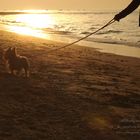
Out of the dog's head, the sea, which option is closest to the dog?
the dog's head

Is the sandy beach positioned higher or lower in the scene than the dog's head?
lower

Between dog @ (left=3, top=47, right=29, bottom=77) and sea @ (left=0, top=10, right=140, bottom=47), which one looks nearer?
dog @ (left=3, top=47, right=29, bottom=77)

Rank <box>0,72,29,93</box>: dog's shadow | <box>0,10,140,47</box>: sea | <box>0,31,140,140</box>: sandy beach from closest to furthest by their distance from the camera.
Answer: <box>0,31,140,140</box>: sandy beach < <box>0,72,29,93</box>: dog's shadow < <box>0,10,140,47</box>: sea

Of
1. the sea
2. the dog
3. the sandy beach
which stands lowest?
the sandy beach

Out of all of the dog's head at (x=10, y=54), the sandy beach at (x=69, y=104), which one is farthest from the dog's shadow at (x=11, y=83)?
the dog's head at (x=10, y=54)

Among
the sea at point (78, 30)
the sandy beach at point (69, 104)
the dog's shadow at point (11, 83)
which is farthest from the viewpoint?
the sea at point (78, 30)

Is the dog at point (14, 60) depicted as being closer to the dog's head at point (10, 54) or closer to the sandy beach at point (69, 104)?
the dog's head at point (10, 54)

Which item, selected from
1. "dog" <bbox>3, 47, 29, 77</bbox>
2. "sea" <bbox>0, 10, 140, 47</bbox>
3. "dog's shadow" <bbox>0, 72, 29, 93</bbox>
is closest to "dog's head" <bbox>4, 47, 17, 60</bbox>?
"dog" <bbox>3, 47, 29, 77</bbox>

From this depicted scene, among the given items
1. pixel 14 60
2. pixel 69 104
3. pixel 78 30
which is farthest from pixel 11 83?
pixel 78 30

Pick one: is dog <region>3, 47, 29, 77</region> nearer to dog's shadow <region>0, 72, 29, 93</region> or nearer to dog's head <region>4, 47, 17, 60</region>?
dog's head <region>4, 47, 17, 60</region>

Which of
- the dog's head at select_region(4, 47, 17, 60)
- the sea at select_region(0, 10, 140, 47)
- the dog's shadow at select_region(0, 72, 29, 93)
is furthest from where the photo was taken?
the sea at select_region(0, 10, 140, 47)

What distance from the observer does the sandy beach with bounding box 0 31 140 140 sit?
6340mm

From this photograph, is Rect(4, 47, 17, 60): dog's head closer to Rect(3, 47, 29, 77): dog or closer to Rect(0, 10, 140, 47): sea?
Rect(3, 47, 29, 77): dog

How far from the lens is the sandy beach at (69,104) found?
6.34m
